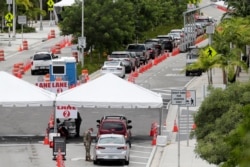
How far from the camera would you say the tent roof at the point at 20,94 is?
35.3 metres

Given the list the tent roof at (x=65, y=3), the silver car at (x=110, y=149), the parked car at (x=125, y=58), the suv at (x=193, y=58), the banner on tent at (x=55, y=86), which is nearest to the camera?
the silver car at (x=110, y=149)

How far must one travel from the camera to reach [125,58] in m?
60.9

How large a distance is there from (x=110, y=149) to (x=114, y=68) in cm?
2666

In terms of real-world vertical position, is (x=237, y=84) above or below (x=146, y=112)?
above

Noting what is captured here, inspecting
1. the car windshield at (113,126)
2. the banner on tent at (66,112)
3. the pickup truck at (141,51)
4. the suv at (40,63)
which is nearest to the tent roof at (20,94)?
the banner on tent at (66,112)

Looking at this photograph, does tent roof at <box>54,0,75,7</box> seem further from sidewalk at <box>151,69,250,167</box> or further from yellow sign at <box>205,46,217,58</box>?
sidewalk at <box>151,69,250,167</box>

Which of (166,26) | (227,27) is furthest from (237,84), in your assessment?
(166,26)

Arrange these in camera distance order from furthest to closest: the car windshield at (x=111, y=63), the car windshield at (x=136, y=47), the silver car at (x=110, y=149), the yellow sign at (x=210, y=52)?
the car windshield at (x=136, y=47) < the car windshield at (x=111, y=63) < the yellow sign at (x=210, y=52) < the silver car at (x=110, y=149)

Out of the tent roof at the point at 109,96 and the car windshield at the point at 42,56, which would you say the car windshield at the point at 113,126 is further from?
the car windshield at the point at 42,56

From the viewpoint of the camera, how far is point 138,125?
133 feet

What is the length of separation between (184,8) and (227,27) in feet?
123

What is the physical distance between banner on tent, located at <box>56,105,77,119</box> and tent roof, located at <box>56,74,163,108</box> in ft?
0.59

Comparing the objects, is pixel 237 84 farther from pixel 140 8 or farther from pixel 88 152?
pixel 140 8

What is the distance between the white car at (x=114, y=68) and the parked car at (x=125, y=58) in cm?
171
